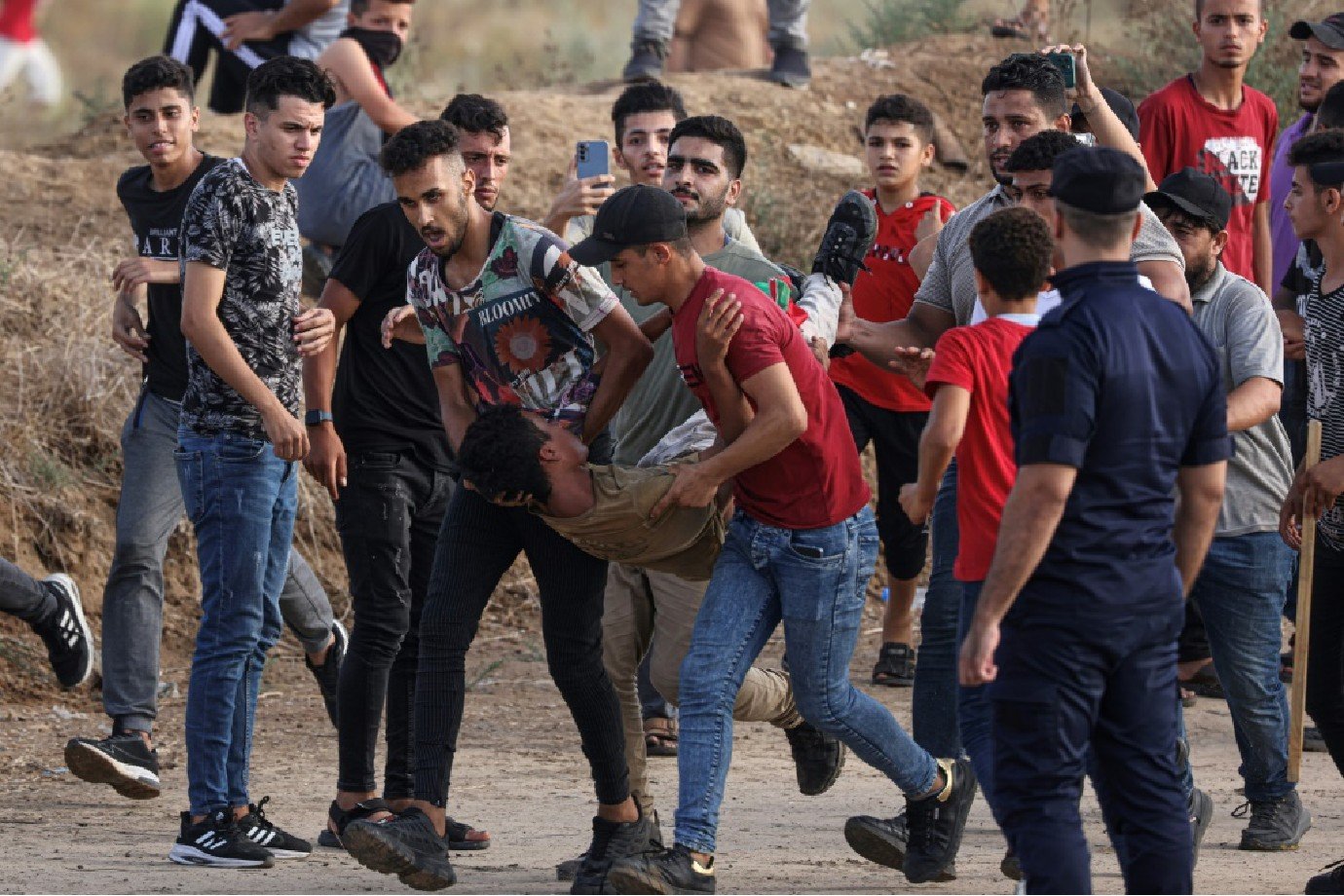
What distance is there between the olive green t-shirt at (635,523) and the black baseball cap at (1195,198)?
1719 millimetres

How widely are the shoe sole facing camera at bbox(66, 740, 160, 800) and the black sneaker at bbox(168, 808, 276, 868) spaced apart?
63cm

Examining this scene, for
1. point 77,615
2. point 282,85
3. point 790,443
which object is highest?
point 282,85

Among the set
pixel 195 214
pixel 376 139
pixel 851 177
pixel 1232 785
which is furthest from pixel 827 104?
pixel 195 214

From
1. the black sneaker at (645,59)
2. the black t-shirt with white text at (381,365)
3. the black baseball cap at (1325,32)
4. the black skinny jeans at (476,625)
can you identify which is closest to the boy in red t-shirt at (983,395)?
the black skinny jeans at (476,625)

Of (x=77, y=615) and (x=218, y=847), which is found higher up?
(x=77, y=615)

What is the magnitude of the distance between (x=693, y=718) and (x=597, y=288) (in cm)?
123

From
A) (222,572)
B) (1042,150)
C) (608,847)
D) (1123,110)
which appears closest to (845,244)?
(1042,150)

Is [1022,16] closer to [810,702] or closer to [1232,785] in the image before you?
[1232,785]

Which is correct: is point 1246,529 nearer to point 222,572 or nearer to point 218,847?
point 222,572

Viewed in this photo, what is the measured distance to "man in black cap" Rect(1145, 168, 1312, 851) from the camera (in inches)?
227

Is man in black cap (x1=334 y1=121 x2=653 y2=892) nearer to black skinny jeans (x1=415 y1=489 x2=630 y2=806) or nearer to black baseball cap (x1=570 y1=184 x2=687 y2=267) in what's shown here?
black skinny jeans (x1=415 y1=489 x2=630 y2=806)

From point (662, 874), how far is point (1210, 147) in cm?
465

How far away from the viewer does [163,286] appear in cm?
645

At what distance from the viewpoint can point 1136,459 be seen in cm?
420
